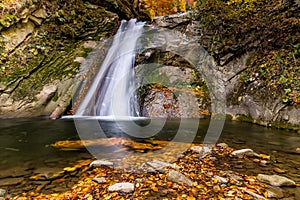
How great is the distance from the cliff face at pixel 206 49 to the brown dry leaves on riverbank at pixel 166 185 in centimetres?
387

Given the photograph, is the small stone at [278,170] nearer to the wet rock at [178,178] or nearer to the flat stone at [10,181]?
the wet rock at [178,178]

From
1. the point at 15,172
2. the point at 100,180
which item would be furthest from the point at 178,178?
the point at 15,172

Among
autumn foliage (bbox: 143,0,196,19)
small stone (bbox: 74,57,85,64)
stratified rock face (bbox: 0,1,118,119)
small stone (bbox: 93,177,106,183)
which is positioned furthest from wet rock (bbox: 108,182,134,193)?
autumn foliage (bbox: 143,0,196,19)

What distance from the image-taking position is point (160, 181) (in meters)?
2.29

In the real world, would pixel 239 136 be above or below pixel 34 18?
below

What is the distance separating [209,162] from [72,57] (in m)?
7.19

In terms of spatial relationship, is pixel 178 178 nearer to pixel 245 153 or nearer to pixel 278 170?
pixel 278 170

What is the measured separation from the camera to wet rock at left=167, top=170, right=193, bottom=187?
223cm

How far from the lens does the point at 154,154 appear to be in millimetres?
3258

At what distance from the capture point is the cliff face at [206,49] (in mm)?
6087

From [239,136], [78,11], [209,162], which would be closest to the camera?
[209,162]

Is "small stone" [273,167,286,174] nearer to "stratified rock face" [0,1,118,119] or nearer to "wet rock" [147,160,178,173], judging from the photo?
"wet rock" [147,160,178,173]

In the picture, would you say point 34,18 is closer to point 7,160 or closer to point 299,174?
point 7,160

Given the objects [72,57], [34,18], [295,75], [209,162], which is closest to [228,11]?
[295,75]
